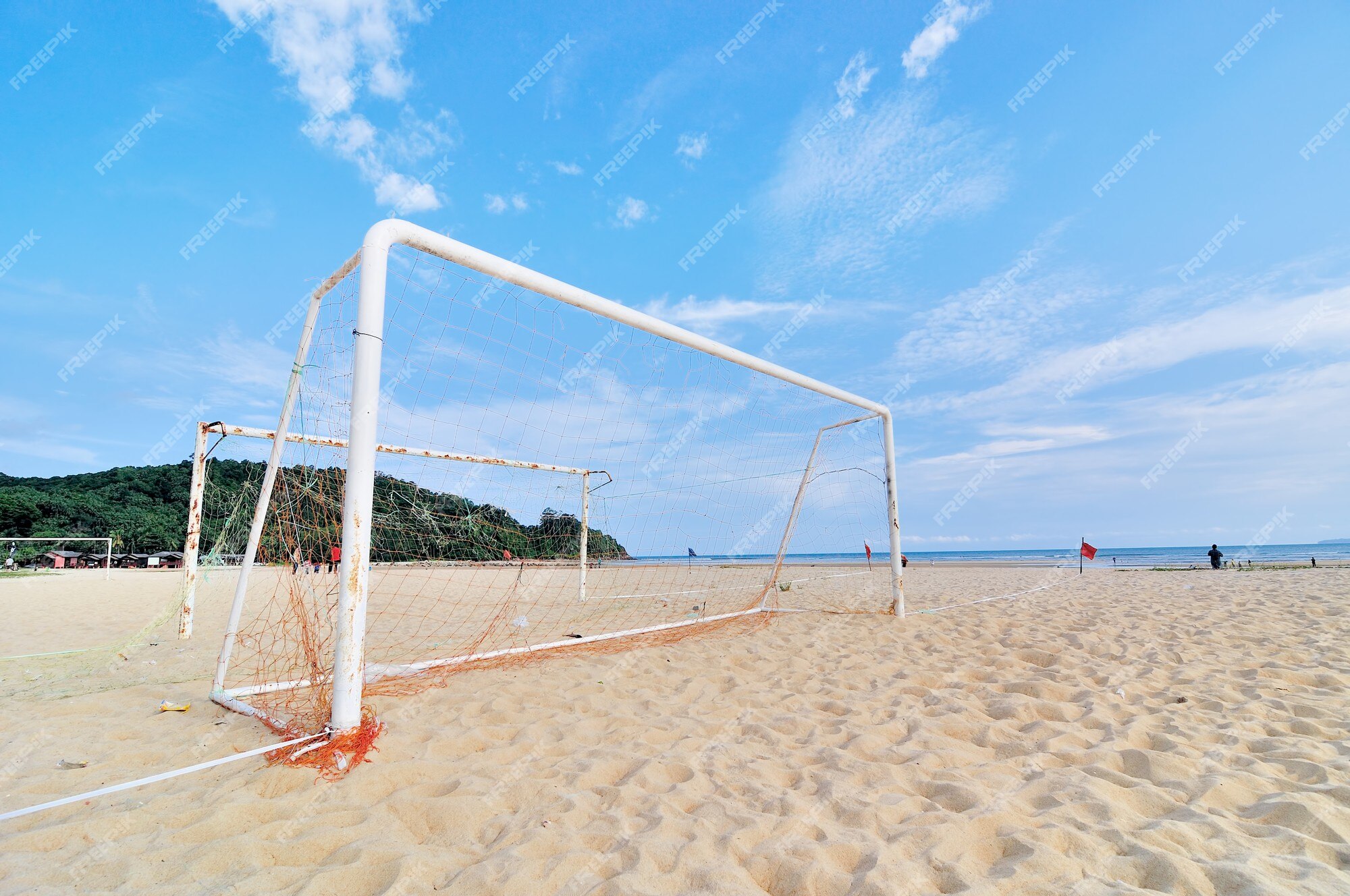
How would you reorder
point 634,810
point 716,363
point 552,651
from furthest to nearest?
point 716,363 < point 552,651 < point 634,810

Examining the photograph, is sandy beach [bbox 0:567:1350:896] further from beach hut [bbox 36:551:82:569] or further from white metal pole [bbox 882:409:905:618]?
beach hut [bbox 36:551:82:569]

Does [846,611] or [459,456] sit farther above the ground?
[459,456]

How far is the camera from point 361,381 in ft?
9.69

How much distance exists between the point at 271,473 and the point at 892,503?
6.62 metres

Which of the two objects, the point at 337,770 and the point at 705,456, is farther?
the point at 705,456

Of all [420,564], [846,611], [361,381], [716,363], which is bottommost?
[846,611]

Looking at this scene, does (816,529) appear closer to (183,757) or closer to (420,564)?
(420,564)

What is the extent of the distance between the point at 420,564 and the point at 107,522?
29125mm

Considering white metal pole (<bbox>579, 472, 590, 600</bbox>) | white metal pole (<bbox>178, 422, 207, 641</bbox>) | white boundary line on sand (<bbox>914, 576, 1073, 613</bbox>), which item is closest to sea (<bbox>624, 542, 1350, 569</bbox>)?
white boundary line on sand (<bbox>914, 576, 1073, 613</bbox>)

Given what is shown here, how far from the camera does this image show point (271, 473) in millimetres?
3707

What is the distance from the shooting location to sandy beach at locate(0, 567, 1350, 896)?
1.79 m

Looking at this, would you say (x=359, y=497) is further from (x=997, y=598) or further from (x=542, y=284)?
(x=997, y=598)

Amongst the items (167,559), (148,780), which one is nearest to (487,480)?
(148,780)

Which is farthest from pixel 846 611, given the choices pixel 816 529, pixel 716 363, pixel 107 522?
pixel 107 522
